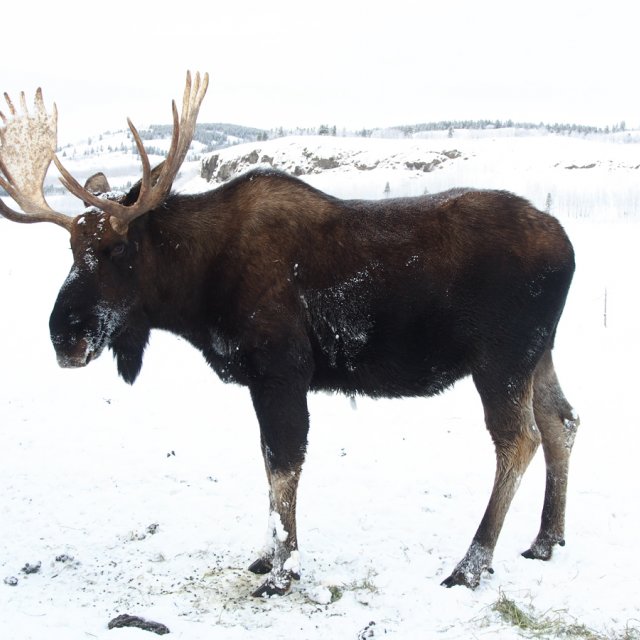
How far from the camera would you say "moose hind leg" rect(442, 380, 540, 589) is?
16.1ft

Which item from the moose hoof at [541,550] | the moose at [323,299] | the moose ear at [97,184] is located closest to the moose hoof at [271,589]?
the moose at [323,299]

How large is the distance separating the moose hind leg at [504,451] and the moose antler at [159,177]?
283cm

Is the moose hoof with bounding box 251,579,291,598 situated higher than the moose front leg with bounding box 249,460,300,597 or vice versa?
the moose front leg with bounding box 249,460,300,597

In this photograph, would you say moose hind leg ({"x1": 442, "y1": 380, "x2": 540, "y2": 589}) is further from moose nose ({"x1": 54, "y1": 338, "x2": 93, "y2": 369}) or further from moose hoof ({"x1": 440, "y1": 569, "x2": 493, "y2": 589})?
moose nose ({"x1": 54, "y1": 338, "x2": 93, "y2": 369})

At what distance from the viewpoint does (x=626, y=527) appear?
218 inches

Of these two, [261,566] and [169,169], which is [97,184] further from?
[261,566]

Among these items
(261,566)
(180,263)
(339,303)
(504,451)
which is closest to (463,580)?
(504,451)

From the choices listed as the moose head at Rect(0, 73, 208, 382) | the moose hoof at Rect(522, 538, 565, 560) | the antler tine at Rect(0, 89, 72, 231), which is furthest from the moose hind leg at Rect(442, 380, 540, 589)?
the antler tine at Rect(0, 89, 72, 231)

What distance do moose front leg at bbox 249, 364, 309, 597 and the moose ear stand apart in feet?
7.26

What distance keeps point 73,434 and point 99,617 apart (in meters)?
3.67

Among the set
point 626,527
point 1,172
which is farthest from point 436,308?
point 1,172

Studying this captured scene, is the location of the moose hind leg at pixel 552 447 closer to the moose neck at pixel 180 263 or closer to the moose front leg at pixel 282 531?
the moose front leg at pixel 282 531

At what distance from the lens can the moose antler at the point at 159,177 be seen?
486 cm

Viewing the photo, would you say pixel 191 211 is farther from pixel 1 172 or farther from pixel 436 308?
pixel 436 308
